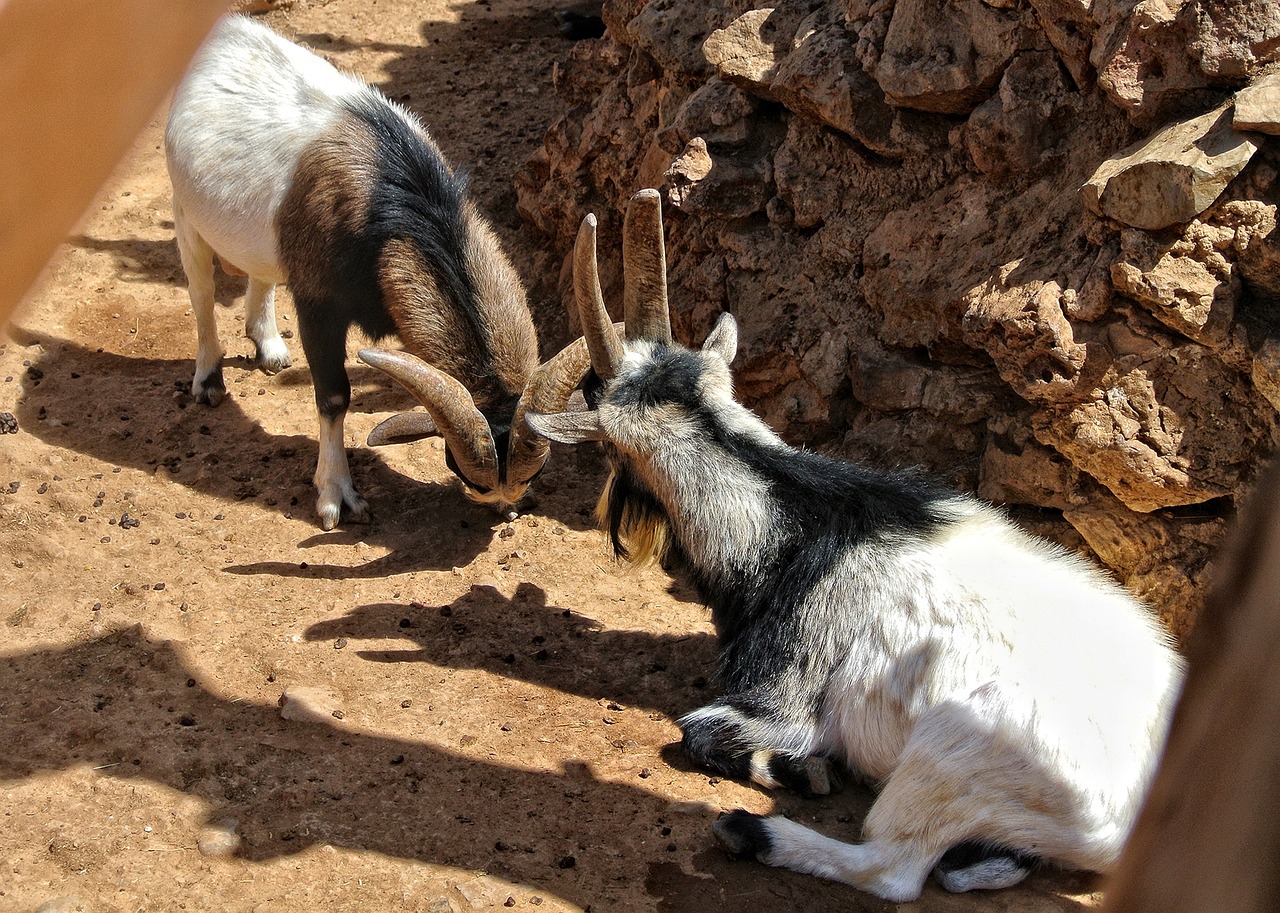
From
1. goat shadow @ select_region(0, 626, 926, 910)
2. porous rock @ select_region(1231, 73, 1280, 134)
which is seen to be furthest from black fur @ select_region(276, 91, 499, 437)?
porous rock @ select_region(1231, 73, 1280, 134)

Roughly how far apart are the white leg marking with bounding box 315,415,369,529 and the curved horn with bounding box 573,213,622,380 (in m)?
2.09

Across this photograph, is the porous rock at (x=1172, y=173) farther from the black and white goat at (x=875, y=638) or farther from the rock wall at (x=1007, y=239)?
the black and white goat at (x=875, y=638)

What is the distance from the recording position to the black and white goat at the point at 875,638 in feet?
12.2

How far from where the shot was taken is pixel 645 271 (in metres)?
4.91

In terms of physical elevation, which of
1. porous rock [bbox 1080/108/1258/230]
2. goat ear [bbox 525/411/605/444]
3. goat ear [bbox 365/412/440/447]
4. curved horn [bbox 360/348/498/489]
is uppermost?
porous rock [bbox 1080/108/1258/230]

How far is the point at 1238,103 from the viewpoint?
4387 millimetres

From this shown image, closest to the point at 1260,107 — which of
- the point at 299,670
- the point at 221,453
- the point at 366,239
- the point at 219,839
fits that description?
the point at 366,239

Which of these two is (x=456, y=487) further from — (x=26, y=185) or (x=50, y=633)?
(x=26, y=185)

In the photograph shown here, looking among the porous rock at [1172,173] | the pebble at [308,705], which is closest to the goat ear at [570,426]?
the pebble at [308,705]

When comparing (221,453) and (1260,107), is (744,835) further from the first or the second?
(221,453)

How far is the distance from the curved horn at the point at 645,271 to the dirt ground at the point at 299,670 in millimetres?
1456

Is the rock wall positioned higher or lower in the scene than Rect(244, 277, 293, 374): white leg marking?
higher

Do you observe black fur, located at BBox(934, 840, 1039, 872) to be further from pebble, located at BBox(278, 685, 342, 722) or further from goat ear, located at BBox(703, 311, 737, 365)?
pebble, located at BBox(278, 685, 342, 722)

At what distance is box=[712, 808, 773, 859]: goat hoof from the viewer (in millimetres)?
3908
